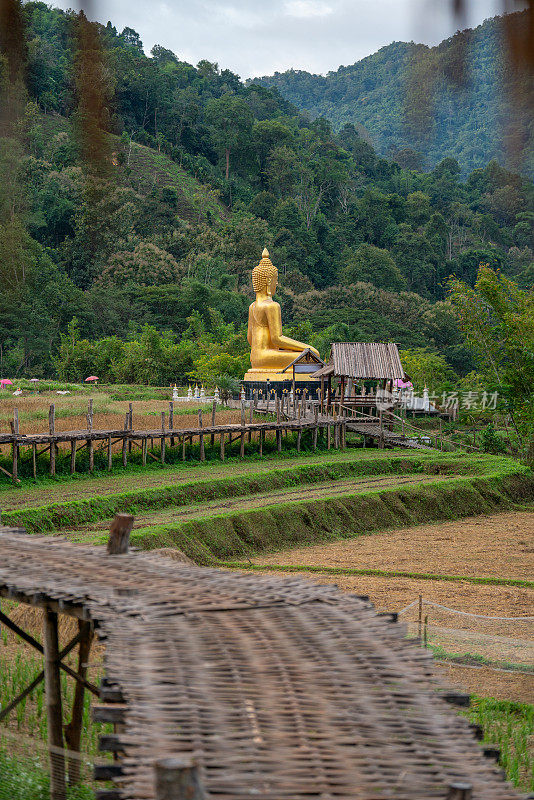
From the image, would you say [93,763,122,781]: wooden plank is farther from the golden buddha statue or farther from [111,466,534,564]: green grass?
the golden buddha statue

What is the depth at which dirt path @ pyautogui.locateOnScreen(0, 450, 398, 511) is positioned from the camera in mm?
17719

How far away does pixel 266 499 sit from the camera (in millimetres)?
20250

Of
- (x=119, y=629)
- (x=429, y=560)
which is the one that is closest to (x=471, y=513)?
(x=429, y=560)

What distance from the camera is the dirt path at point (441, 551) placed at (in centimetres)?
1667

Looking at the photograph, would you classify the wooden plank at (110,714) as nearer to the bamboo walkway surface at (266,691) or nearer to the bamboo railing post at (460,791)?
the bamboo walkway surface at (266,691)

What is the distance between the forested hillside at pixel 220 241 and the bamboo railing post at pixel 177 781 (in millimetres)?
19091

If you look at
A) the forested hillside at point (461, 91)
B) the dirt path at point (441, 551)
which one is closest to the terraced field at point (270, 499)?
the dirt path at point (441, 551)

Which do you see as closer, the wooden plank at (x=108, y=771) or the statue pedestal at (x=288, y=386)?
the wooden plank at (x=108, y=771)

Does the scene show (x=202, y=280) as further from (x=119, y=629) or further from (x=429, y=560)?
(x=119, y=629)

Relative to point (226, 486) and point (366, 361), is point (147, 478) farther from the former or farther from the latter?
point (366, 361)

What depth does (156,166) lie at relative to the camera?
2749 inches

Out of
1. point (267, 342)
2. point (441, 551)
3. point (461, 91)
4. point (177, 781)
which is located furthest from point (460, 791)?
point (267, 342)

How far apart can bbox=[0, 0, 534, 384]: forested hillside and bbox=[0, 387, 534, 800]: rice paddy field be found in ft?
23.1

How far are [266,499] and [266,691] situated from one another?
15.8 meters
